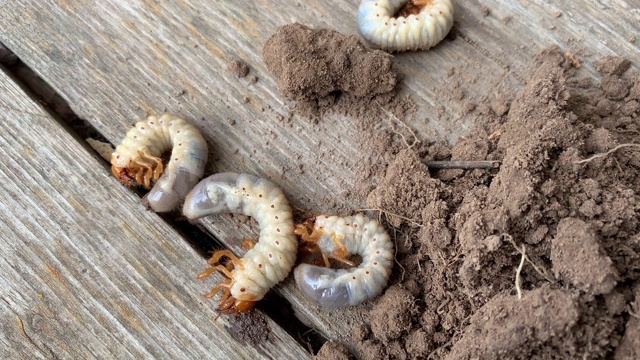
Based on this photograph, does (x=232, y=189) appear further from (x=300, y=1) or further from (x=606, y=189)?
(x=606, y=189)

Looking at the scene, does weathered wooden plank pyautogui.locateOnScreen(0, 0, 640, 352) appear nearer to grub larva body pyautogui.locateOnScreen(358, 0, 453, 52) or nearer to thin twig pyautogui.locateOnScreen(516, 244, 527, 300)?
grub larva body pyautogui.locateOnScreen(358, 0, 453, 52)

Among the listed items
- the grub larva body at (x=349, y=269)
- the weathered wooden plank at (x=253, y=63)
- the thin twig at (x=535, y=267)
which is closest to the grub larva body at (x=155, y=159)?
the weathered wooden plank at (x=253, y=63)

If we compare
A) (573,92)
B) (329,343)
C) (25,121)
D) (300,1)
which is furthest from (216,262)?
(573,92)

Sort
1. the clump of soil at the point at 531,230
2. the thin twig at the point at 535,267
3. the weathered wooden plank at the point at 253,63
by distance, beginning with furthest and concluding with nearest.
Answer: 1. the weathered wooden plank at the point at 253,63
2. the thin twig at the point at 535,267
3. the clump of soil at the point at 531,230

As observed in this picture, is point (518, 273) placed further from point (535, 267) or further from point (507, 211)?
point (507, 211)

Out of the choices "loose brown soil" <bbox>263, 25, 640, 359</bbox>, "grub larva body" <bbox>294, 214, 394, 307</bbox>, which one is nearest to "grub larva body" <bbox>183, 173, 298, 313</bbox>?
"grub larva body" <bbox>294, 214, 394, 307</bbox>

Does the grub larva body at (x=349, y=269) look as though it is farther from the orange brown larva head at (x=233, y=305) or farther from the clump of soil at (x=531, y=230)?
the orange brown larva head at (x=233, y=305)

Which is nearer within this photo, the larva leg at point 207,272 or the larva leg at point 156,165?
the larva leg at point 207,272
